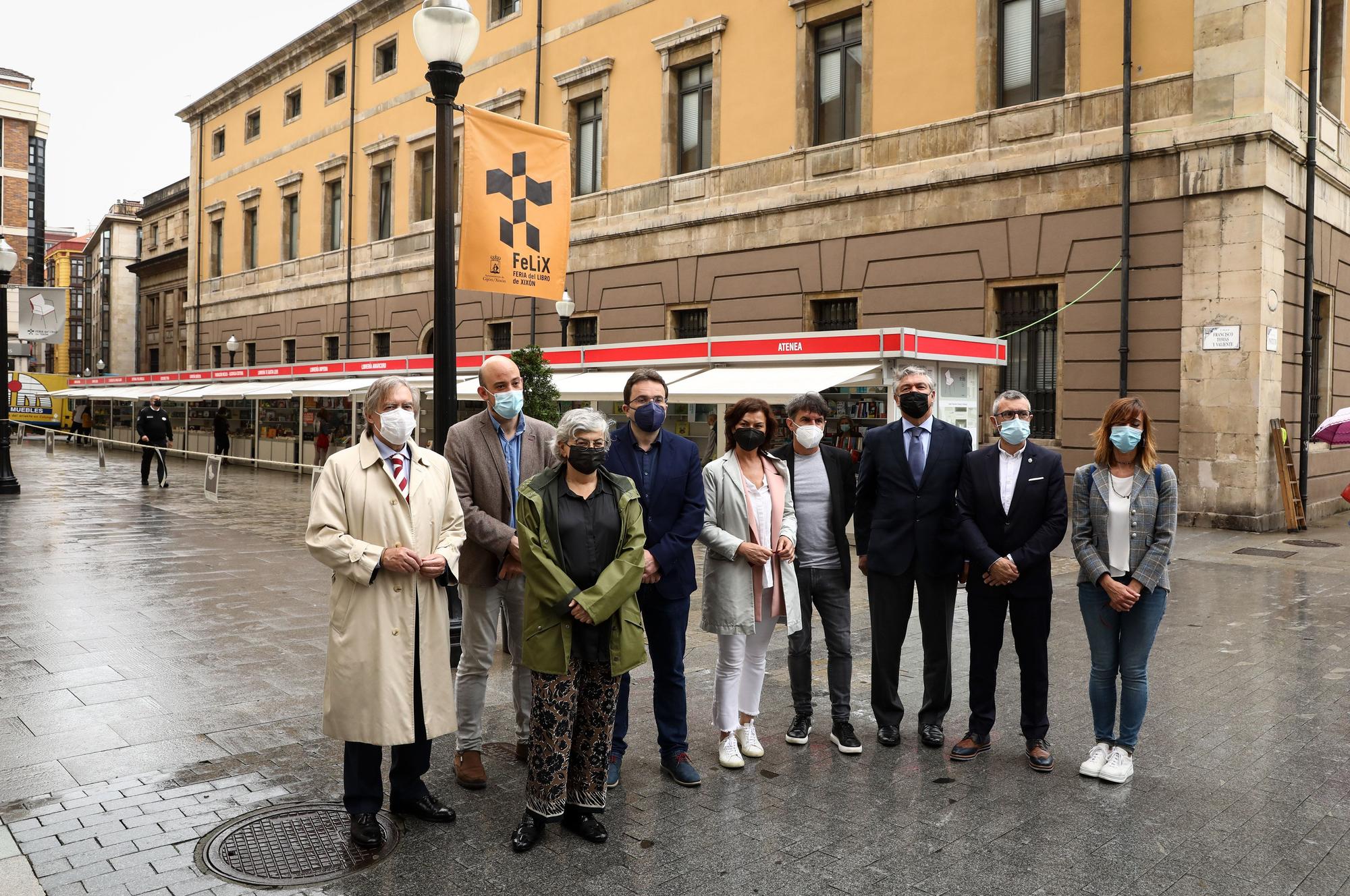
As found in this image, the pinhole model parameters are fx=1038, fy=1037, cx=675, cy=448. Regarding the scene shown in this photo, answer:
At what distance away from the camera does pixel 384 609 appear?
4199mm

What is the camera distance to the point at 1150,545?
4.98 m

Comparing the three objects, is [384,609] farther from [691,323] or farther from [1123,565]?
[691,323]

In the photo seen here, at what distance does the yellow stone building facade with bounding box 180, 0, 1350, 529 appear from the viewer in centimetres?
1491

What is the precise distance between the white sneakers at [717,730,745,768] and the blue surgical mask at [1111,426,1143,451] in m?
2.37

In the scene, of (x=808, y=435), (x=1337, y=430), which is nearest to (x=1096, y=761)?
(x=808, y=435)

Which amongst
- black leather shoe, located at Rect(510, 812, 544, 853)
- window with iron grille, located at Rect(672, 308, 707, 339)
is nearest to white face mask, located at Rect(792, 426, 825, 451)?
black leather shoe, located at Rect(510, 812, 544, 853)

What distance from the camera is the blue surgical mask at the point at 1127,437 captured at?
501 cm

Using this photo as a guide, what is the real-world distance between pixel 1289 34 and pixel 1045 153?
3943 millimetres

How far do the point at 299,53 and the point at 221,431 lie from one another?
15.2m

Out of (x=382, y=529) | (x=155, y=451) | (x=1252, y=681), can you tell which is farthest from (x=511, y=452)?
(x=155, y=451)

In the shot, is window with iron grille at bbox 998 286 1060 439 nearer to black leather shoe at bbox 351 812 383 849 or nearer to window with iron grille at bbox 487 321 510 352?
window with iron grille at bbox 487 321 510 352

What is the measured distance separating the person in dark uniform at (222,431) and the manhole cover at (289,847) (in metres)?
26.9

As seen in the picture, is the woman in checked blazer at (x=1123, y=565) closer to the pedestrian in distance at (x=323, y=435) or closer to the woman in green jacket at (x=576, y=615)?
the woman in green jacket at (x=576, y=615)

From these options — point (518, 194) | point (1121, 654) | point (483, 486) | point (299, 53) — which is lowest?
point (1121, 654)
